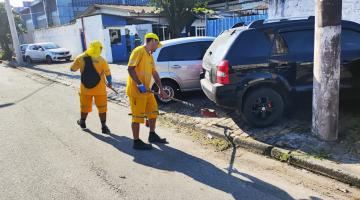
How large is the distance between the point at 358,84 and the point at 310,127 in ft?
3.69

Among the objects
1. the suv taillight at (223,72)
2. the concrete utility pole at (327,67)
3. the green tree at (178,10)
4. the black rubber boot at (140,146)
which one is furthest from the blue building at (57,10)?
the concrete utility pole at (327,67)

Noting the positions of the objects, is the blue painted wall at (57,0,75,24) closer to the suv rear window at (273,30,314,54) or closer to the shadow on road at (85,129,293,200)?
the shadow on road at (85,129,293,200)

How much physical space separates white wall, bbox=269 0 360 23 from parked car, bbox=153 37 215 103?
2.87 m

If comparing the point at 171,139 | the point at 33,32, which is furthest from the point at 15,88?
the point at 33,32

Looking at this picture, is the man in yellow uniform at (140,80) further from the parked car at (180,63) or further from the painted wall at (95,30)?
the painted wall at (95,30)

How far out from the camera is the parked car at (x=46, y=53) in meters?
24.6

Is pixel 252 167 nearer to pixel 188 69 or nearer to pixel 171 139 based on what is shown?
pixel 171 139

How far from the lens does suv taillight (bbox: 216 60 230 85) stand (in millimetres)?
5664

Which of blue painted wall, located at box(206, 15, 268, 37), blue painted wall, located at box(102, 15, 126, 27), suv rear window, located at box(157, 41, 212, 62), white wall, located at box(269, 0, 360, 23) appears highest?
blue painted wall, located at box(102, 15, 126, 27)

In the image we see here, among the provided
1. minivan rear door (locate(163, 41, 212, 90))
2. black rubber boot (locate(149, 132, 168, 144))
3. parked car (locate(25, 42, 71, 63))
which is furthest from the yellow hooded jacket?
parked car (locate(25, 42, 71, 63))

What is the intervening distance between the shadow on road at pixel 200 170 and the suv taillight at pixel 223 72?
1.39 m

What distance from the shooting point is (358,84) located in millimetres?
5793

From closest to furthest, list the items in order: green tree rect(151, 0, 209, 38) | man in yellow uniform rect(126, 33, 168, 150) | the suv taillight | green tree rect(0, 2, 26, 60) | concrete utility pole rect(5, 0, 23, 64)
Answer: man in yellow uniform rect(126, 33, 168, 150), the suv taillight, green tree rect(151, 0, 209, 38), concrete utility pole rect(5, 0, 23, 64), green tree rect(0, 2, 26, 60)

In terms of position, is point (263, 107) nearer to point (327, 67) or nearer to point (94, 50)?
point (327, 67)
